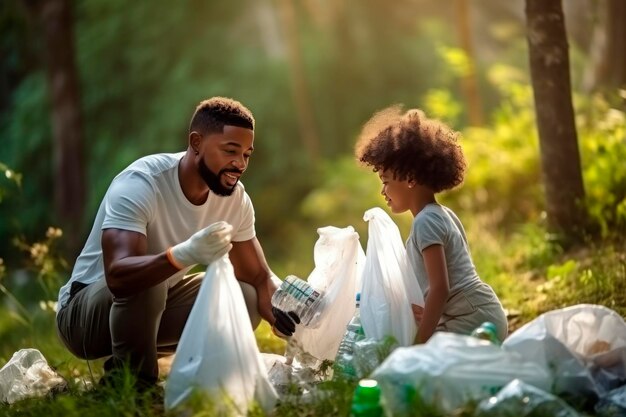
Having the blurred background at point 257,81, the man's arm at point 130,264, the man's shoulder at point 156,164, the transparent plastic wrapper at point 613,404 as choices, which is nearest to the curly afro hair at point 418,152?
the man's shoulder at point 156,164

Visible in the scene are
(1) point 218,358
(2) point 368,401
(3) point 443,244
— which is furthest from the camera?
(3) point 443,244

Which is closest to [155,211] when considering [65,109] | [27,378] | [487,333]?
[27,378]

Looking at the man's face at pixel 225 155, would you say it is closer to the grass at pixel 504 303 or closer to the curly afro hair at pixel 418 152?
the curly afro hair at pixel 418 152

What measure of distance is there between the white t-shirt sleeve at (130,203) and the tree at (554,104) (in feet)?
8.29

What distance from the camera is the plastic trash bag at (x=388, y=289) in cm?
388

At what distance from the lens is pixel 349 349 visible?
398 centimetres

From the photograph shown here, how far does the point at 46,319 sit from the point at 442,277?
152 inches

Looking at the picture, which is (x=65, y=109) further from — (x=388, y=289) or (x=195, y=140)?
(x=388, y=289)

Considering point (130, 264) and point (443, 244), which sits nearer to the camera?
point (130, 264)

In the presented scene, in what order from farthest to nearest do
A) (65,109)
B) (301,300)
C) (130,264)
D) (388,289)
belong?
(65,109), (301,300), (388,289), (130,264)

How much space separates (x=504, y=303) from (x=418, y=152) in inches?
65.7

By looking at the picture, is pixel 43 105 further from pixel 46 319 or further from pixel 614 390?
pixel 614 390

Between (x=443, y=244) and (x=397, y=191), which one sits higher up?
(x=397, y=191)

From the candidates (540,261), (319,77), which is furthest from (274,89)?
(540,261)
